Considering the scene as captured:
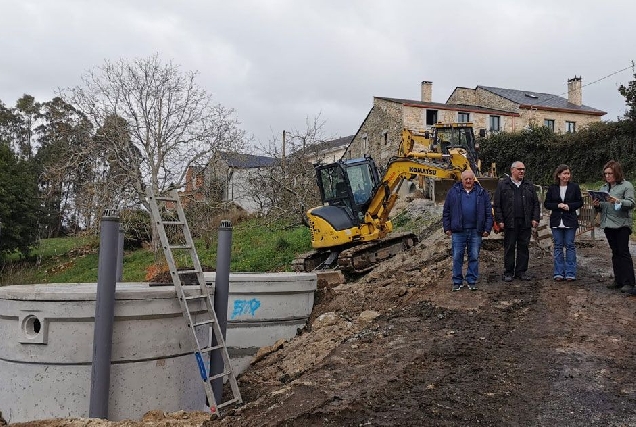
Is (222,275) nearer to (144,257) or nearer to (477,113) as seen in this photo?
(144,257)

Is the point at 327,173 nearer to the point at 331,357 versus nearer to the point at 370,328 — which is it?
the point at 370,328

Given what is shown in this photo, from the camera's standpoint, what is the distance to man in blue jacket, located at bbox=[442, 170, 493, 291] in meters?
8.03

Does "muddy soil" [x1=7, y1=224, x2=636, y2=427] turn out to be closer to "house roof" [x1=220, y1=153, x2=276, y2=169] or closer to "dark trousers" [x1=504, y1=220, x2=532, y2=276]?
"dark trousers" [x1=504, y1=220, x2=532, y2=276]

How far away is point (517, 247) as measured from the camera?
8602 millimetres

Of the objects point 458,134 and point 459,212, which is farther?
point 458,134

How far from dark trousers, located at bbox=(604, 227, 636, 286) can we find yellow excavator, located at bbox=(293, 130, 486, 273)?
19.1ft

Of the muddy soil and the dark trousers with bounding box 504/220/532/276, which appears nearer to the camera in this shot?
the muddy soil

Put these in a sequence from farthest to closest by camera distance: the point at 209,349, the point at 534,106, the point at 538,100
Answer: the point at 538,100, the point at 534,106, the point at 209,349

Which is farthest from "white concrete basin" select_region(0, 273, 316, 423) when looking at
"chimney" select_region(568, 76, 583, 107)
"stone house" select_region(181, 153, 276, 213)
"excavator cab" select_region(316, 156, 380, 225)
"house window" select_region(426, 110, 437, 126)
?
"chimney" select_region(568, 76, 583, 107)

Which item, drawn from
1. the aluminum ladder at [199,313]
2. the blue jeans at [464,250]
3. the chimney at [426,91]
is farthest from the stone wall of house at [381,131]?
the aluminum ladder at [199,313]

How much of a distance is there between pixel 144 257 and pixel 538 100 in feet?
100

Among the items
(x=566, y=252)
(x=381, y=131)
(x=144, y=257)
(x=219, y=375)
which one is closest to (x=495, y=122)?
(x=381, y=131)

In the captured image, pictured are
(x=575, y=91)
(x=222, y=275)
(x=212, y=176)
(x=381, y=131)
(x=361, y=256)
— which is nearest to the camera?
(x=222, y=275)

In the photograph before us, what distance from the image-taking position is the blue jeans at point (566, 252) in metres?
8.07
